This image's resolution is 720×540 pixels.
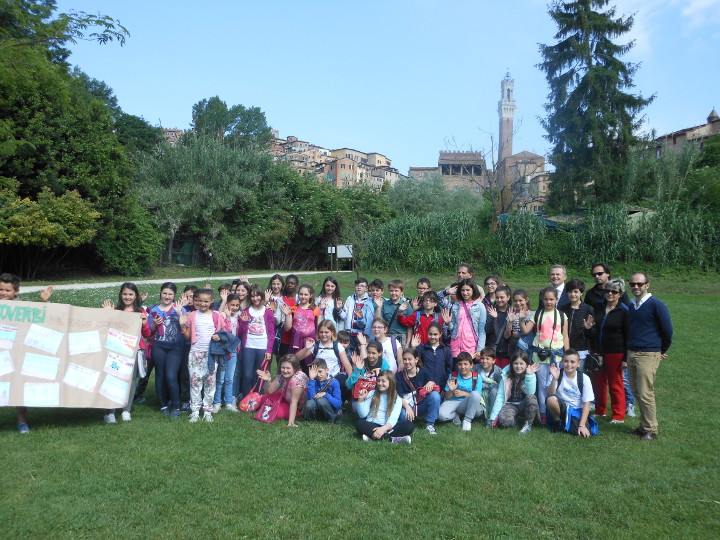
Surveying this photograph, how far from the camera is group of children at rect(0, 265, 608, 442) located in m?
6.00

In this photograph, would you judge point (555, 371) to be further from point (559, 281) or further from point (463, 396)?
point (559, 281)

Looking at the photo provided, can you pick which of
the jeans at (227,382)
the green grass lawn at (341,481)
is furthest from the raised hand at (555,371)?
the jeans at (227,382)

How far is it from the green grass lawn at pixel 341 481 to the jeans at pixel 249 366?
533 millimetres

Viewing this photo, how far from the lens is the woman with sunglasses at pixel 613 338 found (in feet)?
20.3

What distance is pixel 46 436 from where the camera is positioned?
5434 millimetres

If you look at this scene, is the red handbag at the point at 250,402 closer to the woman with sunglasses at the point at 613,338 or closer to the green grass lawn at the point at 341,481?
the green grass lawn at the point at 341,481

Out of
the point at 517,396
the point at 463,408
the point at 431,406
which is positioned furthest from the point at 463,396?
the point at 517,396

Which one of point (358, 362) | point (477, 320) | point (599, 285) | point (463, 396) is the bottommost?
point (463, 396)

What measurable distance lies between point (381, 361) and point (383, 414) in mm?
714

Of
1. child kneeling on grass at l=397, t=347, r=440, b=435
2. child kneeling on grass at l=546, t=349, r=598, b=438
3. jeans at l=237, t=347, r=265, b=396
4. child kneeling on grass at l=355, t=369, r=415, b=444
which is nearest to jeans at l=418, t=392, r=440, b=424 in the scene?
child kneeling on grass at l=397, t=347, r=440, b=435

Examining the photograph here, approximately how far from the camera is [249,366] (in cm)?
685

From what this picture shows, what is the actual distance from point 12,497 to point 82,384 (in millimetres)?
1869

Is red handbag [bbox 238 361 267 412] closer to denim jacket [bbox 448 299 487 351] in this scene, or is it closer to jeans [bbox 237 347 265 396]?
jeans [bbox 237 347 265 396]

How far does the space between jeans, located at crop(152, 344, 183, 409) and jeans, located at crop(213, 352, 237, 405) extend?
1.59ft
